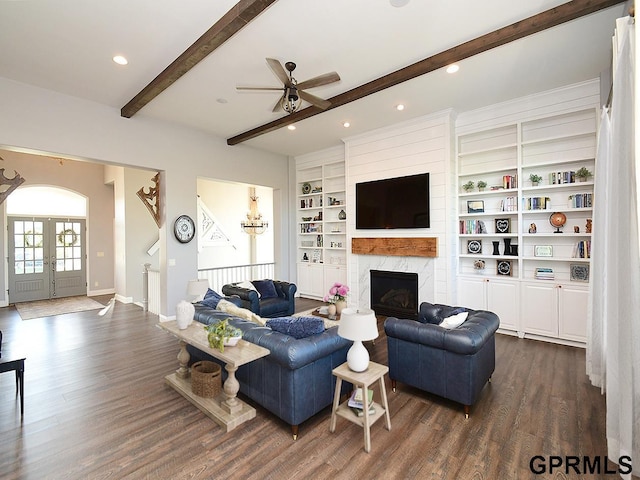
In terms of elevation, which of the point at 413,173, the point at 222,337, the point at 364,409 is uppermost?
the point at 413,173

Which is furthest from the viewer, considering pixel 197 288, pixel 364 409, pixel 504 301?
pixel 504 301

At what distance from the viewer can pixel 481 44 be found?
3213 millimetres

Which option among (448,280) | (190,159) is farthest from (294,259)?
(448,280)

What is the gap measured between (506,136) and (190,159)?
562 cm

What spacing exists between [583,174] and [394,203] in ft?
8.94

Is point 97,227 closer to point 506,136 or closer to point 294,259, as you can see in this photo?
point 294,259

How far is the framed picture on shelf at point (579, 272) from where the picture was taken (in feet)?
14.2

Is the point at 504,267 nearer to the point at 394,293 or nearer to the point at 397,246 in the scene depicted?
the point at 397,246

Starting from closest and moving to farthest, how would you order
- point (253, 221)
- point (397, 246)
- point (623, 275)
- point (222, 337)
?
point (623, 275), point (222, 337), point (397, 246), point (253, 221)

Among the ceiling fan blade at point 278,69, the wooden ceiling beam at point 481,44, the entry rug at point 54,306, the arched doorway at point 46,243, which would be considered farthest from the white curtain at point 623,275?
the arched doorway at point 46,243

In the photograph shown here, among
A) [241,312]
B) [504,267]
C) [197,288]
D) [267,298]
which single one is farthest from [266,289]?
[504,267]

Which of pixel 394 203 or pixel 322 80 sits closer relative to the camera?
pixel 322 80

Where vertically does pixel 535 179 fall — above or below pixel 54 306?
above

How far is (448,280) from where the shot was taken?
16.9 ft
